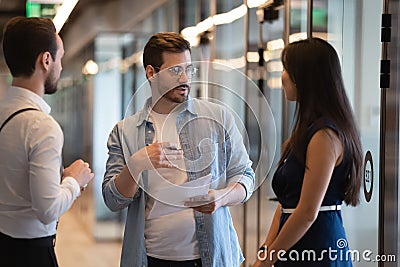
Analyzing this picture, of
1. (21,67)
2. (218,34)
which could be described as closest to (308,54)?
(21,67)

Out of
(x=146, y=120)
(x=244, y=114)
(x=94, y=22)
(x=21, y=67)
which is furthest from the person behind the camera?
(x=94, y=22)

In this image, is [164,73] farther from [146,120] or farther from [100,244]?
[100,244]

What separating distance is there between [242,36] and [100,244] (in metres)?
1.54

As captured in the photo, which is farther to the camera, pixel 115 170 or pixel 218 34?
pixel 218 34

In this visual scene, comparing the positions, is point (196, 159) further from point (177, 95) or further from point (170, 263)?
point (170, 263)

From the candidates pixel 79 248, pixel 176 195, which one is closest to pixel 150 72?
pixel 176 195

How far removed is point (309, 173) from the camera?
7.55 ft

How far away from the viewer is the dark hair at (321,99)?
93.2 inches

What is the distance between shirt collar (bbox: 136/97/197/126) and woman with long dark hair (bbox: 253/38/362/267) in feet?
1.05

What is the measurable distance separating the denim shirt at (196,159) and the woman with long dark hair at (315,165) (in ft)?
0.48

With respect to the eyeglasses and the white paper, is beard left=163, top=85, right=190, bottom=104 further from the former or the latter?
the white paper

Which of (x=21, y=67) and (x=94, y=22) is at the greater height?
(x=94, y=22)

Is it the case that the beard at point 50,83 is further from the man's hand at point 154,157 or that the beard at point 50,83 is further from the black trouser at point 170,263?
the black trouser at point 170,263

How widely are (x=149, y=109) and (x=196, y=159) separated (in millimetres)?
224
